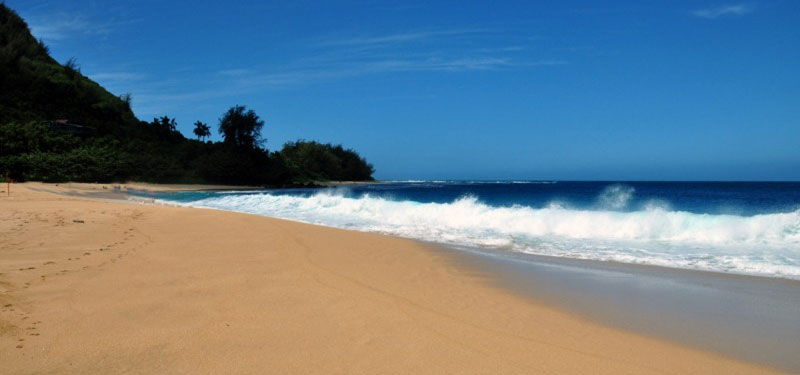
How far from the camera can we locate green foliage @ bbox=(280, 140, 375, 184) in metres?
98.3

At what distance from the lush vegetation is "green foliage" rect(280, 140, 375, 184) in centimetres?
80

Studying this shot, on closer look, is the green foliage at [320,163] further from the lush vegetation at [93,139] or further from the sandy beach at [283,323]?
the sandy beach at [283,323]

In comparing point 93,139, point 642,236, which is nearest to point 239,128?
point 93,139

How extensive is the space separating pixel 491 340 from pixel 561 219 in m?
11.2

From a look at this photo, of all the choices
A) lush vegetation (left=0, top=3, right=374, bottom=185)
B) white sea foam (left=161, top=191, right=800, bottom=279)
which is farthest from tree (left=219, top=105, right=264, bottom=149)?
white sea foam (left=161, top=191, right=800, bottom=279)

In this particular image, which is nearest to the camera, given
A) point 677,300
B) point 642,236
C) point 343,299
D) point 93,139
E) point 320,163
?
point 343,299

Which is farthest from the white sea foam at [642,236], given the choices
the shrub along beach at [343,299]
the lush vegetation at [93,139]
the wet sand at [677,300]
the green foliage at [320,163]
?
the green foliage at [320,163]

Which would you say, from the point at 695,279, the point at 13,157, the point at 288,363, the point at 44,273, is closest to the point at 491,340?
the point at 288,363

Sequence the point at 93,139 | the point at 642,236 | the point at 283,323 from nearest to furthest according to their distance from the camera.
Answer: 1. the point at 283,323
2. the point at 642,236
3. the point at 93,139

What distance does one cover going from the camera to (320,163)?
113438 mm

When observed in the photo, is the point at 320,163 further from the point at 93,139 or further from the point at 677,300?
the point at 677,300

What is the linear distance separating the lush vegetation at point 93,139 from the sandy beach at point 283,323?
5277 centimetres

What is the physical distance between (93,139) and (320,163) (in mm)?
56200

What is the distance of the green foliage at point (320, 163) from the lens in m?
98.3
